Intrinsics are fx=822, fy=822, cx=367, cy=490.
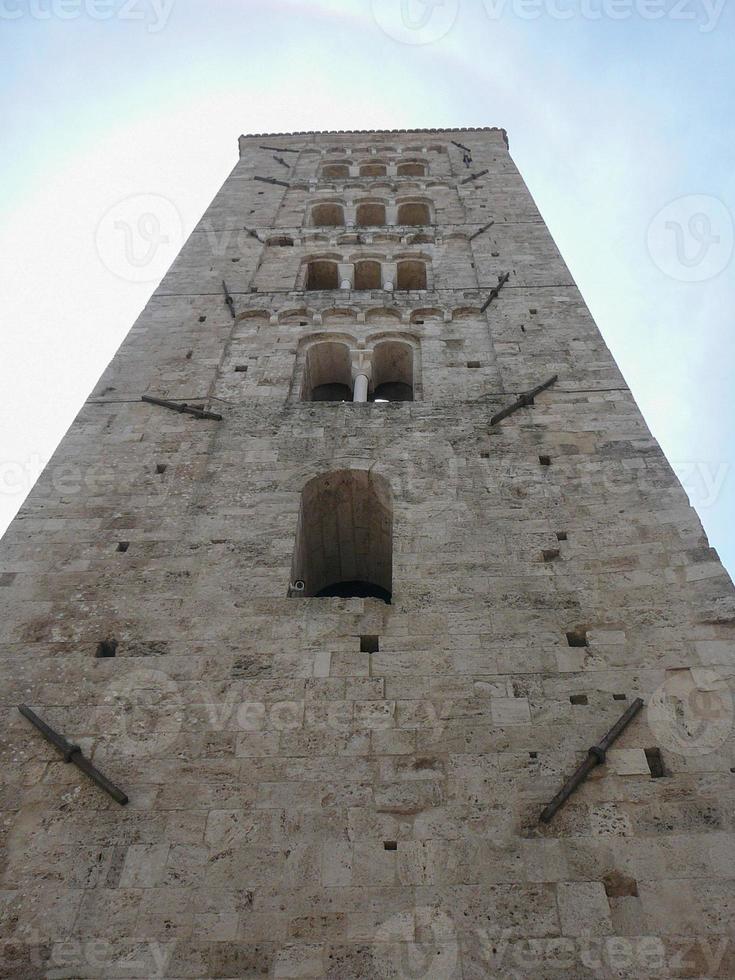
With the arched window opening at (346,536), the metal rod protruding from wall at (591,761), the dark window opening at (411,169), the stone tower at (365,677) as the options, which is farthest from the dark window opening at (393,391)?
the dark window opening at (411,169)

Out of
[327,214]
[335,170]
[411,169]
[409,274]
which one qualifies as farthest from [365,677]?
[335,170]

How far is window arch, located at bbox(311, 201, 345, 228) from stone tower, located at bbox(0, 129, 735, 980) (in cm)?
861

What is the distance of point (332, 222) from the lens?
21125 mm

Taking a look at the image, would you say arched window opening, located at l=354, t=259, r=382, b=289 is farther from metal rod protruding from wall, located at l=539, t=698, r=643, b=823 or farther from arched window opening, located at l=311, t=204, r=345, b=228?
metal rod protruding from wall, located at l=539, t=698, r=643, b=823

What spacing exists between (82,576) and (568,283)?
10327mm

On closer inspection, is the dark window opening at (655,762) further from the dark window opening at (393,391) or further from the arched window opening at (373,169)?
the arched window opening at (373,169)

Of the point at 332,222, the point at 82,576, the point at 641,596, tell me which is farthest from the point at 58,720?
the point at 332,222

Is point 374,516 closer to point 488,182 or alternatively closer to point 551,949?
point 551,949

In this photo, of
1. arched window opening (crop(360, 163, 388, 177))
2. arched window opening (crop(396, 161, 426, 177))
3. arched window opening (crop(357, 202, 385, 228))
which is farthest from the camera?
arched window opening (crop(360, 163, 388, 177))

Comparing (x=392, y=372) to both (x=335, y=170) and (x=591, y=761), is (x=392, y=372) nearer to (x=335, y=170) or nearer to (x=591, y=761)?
(x=591, y=761)

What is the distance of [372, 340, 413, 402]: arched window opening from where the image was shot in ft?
44.8

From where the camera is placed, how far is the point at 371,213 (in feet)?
69.5

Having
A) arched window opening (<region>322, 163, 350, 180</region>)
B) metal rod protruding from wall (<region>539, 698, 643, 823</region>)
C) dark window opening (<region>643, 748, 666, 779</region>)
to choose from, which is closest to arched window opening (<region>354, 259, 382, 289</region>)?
arched window opening (<region>322, 163, 350, 180</region>)

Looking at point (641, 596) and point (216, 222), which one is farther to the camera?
point (216, 222)
